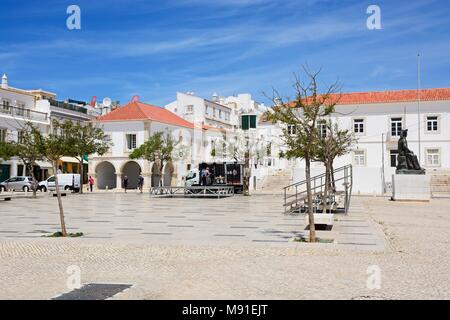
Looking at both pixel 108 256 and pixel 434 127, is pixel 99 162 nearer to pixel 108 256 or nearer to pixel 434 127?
pixel 434 127

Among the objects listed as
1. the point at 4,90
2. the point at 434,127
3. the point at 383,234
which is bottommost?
the point at 383,234

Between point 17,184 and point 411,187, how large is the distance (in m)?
30.9

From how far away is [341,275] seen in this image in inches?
272

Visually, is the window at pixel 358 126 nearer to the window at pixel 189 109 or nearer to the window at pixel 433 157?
the window at pixel 433 157

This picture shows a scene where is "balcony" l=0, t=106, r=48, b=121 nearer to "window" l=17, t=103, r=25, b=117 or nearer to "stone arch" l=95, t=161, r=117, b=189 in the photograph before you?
"window" l=17, t=103, r=25, b=117

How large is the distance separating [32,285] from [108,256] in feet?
7.89

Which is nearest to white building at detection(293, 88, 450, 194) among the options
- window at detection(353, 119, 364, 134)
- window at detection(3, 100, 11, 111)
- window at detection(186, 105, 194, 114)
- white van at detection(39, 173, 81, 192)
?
window at detection(353, 119, 364, 134)

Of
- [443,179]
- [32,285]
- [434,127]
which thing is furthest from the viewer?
[434,127]

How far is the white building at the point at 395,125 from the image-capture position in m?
45.0

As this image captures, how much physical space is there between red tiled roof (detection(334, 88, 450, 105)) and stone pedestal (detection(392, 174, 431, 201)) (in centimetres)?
2245

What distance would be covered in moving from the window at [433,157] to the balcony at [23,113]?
36.6 metres

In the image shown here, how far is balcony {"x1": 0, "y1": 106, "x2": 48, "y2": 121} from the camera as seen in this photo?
143ft

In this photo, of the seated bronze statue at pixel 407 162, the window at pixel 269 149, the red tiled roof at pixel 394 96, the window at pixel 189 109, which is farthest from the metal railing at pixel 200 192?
the window at pixel 189 109
